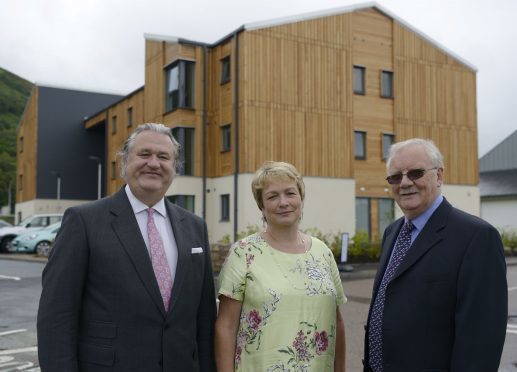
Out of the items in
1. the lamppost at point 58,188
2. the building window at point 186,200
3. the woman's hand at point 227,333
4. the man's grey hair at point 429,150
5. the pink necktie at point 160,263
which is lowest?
the woman's hand at point 227,333

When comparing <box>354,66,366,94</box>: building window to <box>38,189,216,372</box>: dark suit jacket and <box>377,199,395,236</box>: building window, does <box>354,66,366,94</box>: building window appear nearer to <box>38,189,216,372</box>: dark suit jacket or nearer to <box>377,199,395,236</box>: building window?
<box>377,199,395,236</box>: building window

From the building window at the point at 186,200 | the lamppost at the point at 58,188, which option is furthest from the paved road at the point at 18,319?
the lamppost at the point at 58,188

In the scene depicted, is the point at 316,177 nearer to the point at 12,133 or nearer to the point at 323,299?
the point at 323,299

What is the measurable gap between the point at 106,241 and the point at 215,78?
81.0ft

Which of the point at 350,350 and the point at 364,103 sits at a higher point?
the point at 364,103

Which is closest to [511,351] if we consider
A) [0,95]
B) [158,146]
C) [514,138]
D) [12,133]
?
[158,146]

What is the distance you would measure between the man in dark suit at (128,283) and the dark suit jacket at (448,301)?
3.58 ft

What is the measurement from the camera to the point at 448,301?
2.97m

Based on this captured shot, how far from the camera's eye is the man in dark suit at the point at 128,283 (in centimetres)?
301

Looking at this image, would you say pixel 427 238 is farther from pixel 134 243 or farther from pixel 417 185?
pixel 134 243

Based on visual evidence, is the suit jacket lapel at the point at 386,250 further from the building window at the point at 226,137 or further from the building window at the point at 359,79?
the building window at the point at 359,79

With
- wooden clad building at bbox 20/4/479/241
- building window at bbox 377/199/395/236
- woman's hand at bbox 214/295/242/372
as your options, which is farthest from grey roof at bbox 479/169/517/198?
woman's hand at bbox 214/295/242/372

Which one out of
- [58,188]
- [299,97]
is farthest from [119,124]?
[299,97]

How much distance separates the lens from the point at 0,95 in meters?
140
